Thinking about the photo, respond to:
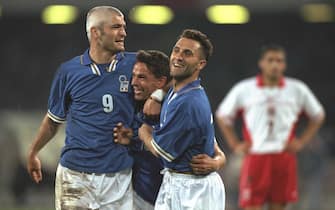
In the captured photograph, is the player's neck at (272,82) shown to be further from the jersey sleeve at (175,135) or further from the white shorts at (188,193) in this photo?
the jersey sleeve at (175,135)

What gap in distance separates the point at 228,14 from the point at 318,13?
2.19 m

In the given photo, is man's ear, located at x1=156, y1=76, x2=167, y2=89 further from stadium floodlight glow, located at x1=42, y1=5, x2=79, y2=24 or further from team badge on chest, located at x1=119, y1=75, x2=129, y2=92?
stadium floodlight glow, located at x1=42, y1=5, x2=79, y2=24

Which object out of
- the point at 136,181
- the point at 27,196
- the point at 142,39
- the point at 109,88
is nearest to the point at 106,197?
the point at 136,181

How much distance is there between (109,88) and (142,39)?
9.27 meters

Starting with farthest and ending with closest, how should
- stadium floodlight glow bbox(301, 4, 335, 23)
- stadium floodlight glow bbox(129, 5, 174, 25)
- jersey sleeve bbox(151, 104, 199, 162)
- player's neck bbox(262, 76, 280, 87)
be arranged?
1. stadium floodlight glow bbox(301, 4, 335, 23)
2. stadium floodlight glow bbox(129, 5, 174, 25)
3. player's neck bbox(262, 76, 280, 87)
4. jersey sleeve bbox(151, 104, 199, 162)

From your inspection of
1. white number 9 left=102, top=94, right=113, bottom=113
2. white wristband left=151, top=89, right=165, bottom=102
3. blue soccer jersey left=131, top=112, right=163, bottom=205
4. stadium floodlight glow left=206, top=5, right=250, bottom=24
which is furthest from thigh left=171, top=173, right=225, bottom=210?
stadium floodlight glow left=206, top=5, right=250, bottom=24

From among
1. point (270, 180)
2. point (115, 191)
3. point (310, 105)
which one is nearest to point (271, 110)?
point (310, 105)

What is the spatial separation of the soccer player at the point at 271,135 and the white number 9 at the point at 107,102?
12.5 feet

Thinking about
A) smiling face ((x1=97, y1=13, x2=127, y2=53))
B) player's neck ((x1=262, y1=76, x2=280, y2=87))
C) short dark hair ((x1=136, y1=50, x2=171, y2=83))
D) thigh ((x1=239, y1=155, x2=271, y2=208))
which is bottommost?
thigh ((x1=239, y1=155, x2=271, y2=208))

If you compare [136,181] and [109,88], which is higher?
[109,88]

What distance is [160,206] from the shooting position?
22.6ft

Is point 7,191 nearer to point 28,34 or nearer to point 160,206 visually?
point 28,34

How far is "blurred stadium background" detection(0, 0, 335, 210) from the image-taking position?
14477 millimetres

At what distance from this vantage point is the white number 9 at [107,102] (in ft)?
23.0
